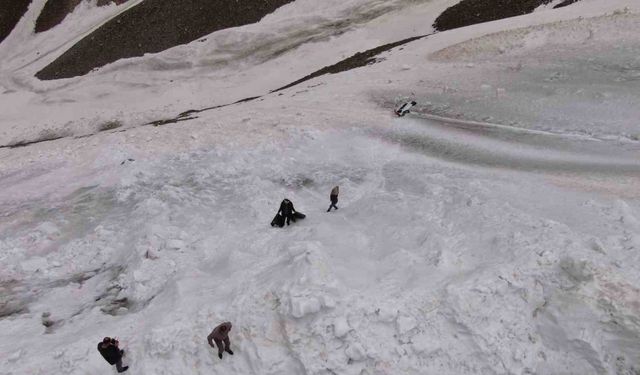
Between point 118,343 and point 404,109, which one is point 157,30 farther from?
point 118,343

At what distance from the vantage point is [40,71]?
42562 millimetres

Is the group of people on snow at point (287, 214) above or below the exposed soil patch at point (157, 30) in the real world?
below

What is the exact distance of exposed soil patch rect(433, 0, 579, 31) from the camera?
34.3m

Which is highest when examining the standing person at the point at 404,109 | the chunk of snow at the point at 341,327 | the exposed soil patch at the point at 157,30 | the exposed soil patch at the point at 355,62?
the exposed soil patch at the point at 157,30

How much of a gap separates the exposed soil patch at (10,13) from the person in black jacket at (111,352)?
5030 centimetres

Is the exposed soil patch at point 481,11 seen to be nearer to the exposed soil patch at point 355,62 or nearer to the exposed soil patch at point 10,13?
the exposed soil patch at point 355,62

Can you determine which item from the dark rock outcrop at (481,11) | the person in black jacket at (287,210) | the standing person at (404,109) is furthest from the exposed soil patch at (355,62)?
the person in black jacket at (287,210)

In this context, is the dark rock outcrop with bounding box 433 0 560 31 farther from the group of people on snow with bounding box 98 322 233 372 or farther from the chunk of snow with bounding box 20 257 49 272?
the group of people on snow with bounding box 98 322 233 372

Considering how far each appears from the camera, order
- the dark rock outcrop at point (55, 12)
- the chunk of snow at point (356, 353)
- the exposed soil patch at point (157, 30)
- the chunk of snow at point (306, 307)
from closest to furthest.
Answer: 1. the chunk of snow at point (356, 353)
2. the chunk of snow at point (306, 307)
3. the exposed soil patch at point (157, 30)
4. the dark rock outcrop at point (55, 12)

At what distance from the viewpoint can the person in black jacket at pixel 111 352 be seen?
10703mm

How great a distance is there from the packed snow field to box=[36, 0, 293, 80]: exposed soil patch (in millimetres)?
12109

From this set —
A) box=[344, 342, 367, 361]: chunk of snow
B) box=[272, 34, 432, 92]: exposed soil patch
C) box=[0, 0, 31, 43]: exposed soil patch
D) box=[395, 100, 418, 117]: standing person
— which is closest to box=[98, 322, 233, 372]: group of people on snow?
box=[344, 342, 367, 361]: chunk of snow

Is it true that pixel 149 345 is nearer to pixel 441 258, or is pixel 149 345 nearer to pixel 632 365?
pixel 441 258

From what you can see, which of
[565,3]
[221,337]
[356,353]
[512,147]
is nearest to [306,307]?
[356,353]
